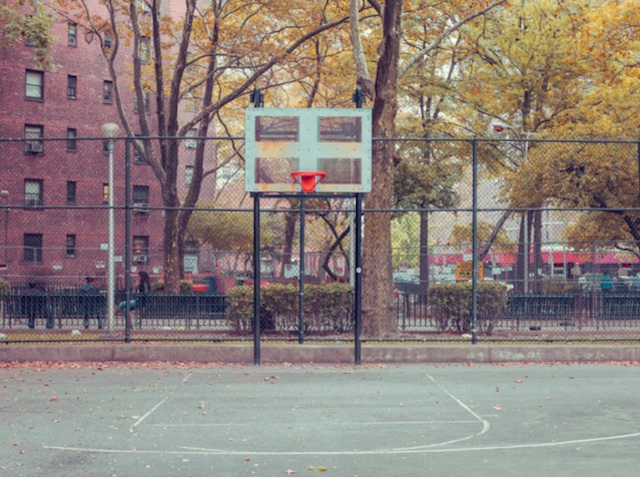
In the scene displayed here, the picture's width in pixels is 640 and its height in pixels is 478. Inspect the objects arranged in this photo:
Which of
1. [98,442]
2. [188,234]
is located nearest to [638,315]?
[98,442]

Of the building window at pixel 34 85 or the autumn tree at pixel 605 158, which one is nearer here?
the autumn tree at pixel 605 158

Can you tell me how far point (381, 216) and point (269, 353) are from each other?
377 cm

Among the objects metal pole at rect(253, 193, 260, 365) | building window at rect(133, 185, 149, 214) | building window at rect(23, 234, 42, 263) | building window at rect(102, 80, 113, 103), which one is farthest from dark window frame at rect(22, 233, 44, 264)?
metal pole at rect(253, 193, 260, 365)

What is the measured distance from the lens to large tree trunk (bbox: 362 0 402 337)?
1641cm

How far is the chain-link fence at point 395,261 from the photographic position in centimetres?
1662

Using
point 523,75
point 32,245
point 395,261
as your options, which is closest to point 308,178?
point 395,261

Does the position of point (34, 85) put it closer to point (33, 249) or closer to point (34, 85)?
point (34, 85)

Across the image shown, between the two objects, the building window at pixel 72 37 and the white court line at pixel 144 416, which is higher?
the building window at pixel 72 37

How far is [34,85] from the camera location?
43406mm

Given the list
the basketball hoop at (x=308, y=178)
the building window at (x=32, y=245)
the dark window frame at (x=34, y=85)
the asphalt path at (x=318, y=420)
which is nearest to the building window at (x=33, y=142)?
the dark window frame at (x=34, y=85)

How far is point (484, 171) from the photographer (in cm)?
3186

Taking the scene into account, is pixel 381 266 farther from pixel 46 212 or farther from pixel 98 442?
pixel 46 212

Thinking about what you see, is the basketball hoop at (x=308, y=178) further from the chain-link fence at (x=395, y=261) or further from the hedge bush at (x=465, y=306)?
the hedge bush at (x=465, y=306)

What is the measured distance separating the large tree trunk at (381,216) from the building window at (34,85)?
30766 millimetres
